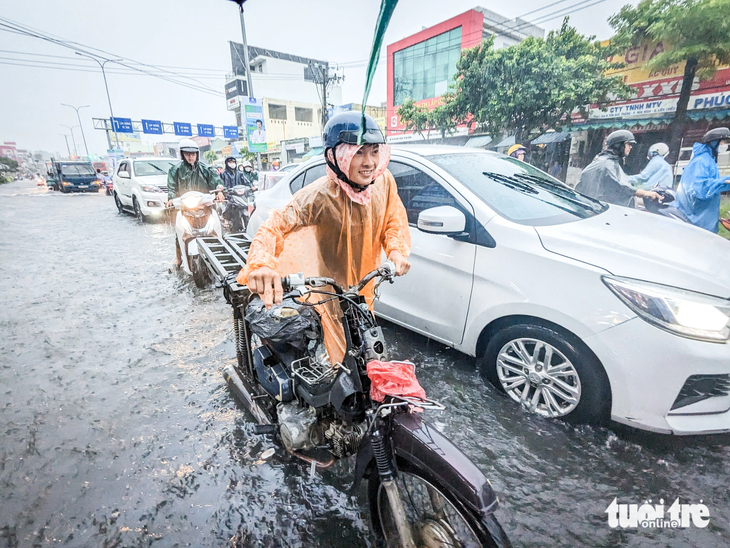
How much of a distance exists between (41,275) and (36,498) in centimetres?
525

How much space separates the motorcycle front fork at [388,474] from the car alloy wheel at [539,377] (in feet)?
Answer: 4.44

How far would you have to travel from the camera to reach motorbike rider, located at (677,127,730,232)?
14.3ft

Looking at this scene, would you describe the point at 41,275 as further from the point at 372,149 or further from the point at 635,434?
the point at 635,434

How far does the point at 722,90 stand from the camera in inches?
293

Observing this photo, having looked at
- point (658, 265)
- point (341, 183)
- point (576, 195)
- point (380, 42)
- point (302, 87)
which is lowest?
point (658, 265)

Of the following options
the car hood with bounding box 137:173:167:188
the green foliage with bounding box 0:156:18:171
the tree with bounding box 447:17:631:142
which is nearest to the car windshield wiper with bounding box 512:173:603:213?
the tree with bounding box 447:17:631:142

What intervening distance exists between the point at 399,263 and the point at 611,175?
14.3 feet

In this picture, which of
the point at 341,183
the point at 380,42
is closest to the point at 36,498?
the point at 341,183

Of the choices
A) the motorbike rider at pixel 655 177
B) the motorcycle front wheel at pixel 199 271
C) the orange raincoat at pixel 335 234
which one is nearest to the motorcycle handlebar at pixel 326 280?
the orange raincoat at pixel 335 234

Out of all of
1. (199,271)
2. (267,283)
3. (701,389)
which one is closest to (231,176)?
(199,271)

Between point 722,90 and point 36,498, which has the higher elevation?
point 722,90

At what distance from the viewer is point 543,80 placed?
29.9 ft

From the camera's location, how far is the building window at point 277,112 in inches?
1556

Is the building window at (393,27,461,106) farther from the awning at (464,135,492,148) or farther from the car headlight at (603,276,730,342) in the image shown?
the car headlight at (603,276,730,342)
